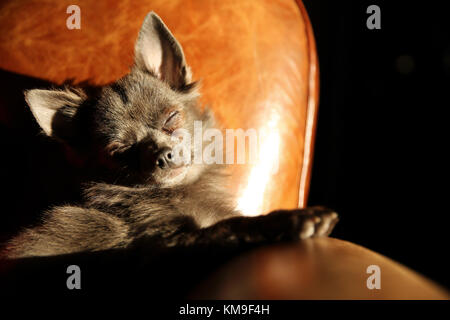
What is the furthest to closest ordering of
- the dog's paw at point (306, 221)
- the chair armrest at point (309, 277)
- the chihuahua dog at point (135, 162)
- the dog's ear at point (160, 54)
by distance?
the dog's ear at point (160, 54)
the chihuahua dog at point (135, 162)
the dog's paw at point (306, 221)
the chair armrest at point (309, 277)

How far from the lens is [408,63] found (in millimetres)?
3133

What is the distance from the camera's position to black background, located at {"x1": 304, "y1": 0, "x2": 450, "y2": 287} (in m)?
2.95

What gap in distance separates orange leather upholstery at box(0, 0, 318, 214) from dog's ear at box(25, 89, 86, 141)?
1.21 feet

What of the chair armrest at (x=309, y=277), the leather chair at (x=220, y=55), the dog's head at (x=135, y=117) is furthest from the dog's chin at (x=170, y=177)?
the chair armrest at (x=309, y=277)

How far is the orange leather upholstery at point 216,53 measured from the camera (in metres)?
2.21

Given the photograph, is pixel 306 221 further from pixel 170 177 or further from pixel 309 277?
pixel 170 177

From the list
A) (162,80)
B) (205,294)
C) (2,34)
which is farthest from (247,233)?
(2,34)

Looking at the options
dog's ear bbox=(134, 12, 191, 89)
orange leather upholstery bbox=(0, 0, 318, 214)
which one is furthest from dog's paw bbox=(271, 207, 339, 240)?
dog's ear bbox=(134, 12, 191, 89)

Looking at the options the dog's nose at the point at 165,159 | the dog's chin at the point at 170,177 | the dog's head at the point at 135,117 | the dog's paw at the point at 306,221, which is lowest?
the dog's paw at the point at 306,221

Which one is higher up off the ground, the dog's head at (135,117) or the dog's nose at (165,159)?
the dog's head at (135,117)

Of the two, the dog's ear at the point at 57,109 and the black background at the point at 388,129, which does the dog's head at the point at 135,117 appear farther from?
the black background at the point at 388,129

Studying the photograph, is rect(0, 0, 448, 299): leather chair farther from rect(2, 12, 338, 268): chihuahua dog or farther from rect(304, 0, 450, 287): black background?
rect(304, 0, 450, 287): black background

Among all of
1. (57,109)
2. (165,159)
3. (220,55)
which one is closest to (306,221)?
(165,159)

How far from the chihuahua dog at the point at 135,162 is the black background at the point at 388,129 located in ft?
5.55
